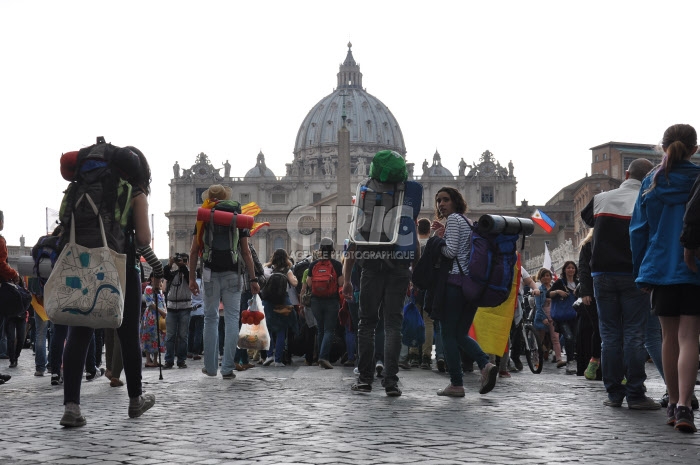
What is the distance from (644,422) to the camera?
5.33 metres

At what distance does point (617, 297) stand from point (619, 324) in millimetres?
165

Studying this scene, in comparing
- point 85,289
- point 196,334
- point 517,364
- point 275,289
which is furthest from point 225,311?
point 196,334

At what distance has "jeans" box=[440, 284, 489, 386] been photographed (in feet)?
22.9

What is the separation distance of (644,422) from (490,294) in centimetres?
180

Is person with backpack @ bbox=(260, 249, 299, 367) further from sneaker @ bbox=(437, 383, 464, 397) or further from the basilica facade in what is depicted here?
the basilica facade

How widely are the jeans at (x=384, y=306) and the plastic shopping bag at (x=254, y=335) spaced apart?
256cm

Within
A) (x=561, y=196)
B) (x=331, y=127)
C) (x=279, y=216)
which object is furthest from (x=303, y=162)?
(x=561, y=196)

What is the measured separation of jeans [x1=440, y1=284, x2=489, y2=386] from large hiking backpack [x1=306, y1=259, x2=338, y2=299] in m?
3.62

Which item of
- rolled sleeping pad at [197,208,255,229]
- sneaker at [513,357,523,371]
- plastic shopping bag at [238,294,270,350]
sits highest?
rolled sleeping pad at [197,208,255,229]

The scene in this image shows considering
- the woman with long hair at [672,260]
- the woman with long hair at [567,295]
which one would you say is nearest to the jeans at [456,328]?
the woman with long hair at [672,260]

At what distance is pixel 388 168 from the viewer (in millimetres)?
7133

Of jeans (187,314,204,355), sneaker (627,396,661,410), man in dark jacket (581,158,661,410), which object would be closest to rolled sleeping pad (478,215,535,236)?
man in dark jacket (581,158,661,410)

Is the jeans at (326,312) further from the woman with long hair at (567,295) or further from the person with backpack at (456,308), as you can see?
the person with backpack at (456,308)

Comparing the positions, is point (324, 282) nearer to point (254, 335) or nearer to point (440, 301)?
point (254, 335)
